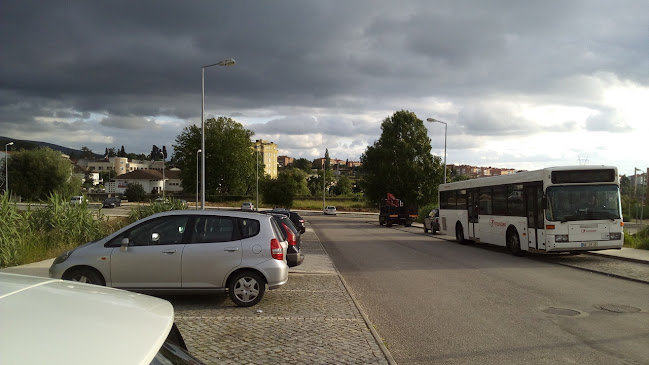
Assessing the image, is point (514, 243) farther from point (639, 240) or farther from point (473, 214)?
point (639, 240)

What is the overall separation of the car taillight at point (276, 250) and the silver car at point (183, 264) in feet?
0.06

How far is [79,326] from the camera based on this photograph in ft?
6.27

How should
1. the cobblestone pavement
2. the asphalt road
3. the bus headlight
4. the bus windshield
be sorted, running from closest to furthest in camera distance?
the cobblestone pavement
the asphalt road
the bus headlight
the bus windshield

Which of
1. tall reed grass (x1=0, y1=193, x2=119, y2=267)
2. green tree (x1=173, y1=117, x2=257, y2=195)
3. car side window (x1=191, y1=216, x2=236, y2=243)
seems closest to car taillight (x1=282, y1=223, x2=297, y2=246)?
car side window (x1=191, y1=216, x2=236, y2=243)

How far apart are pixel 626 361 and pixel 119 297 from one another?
5.94 meters

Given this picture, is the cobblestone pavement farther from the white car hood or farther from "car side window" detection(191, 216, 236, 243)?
the white car hood

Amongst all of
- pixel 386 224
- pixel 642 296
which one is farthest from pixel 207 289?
pixel 386 224

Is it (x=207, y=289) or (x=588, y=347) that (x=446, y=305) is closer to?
(x=588, y=347)

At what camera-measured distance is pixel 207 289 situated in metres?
8.74

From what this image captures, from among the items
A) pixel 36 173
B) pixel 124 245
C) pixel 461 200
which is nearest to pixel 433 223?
pixel 461 200

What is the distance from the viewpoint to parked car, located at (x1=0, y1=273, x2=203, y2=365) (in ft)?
5.60

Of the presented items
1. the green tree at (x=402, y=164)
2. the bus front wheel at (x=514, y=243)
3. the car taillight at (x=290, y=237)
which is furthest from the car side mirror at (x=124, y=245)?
the green tree at (x=402, y=164)

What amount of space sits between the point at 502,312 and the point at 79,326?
8035 millimetres

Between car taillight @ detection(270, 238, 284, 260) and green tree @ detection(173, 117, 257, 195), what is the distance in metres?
79.7
